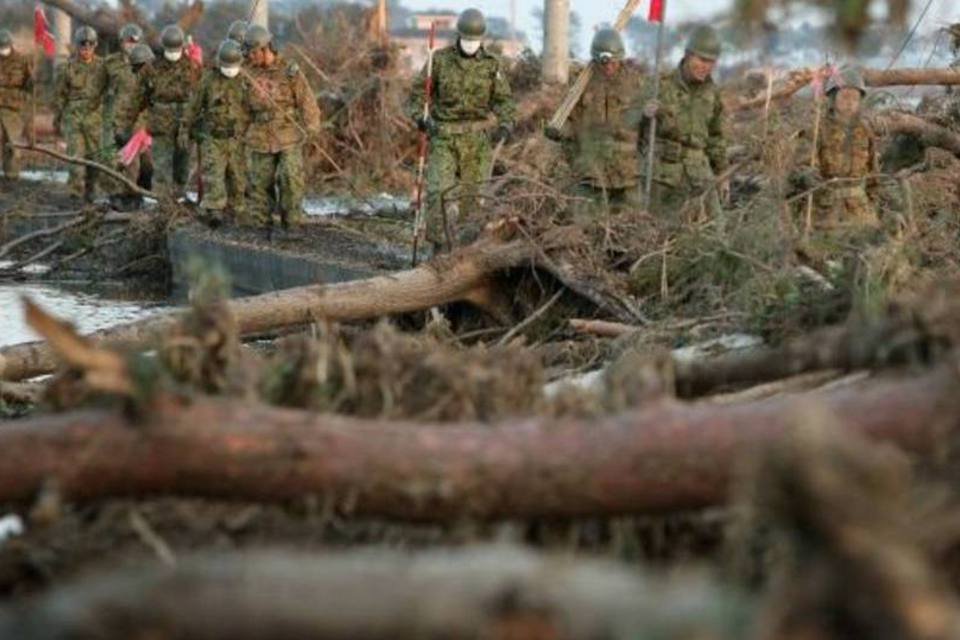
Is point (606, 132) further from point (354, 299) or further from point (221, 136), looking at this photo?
point (221, 136)

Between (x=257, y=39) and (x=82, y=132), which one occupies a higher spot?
(x=257, y=39)

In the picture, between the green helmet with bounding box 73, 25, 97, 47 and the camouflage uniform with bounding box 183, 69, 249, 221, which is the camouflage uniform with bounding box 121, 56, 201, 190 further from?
the green helmet with bounding box 73, 25, 97, 47

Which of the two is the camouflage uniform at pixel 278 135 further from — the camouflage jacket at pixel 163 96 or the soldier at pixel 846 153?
the soldier at pixel 846 153

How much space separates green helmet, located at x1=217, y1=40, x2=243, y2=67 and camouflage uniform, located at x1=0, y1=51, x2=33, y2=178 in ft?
24.4

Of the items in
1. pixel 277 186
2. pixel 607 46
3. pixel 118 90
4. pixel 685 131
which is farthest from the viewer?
pixel 118 90

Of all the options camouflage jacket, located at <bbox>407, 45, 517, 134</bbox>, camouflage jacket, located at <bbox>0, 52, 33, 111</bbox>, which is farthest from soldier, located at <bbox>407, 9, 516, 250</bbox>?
camouflage jacket, located at <bbox>0, 52, 33, 111</bbox>

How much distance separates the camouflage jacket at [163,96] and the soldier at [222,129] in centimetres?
210

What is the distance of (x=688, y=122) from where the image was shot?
12500 mm

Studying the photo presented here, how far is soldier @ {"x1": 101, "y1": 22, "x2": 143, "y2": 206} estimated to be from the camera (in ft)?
62.5

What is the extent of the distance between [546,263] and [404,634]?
25.0 feet

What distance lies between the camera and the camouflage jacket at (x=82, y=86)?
20578 millimetres

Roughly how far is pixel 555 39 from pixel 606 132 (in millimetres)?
9195

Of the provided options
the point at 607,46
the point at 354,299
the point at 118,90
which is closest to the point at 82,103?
the point at 118,90

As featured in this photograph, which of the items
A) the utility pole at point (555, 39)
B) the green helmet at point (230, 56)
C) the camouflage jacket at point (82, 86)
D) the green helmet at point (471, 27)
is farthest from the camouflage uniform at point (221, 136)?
the utility pole at point (555, 39)
